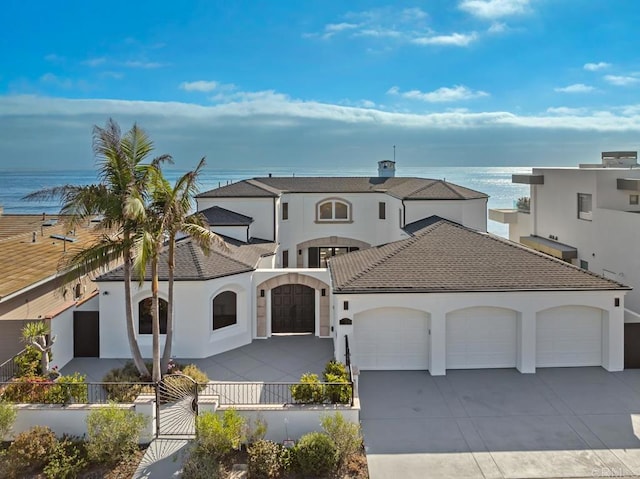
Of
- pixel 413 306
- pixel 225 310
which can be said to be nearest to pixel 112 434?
pixel 225 310

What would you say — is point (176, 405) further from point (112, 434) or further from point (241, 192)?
point (241, 192)

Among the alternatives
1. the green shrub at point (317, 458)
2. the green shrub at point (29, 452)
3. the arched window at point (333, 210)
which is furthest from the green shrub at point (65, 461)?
the arched window at point (333, 210)

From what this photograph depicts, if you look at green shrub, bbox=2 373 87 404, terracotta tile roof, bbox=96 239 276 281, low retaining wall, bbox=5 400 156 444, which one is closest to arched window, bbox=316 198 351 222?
terracotta tile roof, bbox=96 239 276 281

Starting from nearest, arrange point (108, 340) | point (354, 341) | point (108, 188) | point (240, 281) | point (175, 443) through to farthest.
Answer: point (175, 443) < point (108, 188) < point (354, 341) < point (108, 340) < point (240, 281)

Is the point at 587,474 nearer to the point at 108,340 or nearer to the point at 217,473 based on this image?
the point at 217,473

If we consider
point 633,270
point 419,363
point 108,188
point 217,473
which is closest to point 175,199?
point 108,188

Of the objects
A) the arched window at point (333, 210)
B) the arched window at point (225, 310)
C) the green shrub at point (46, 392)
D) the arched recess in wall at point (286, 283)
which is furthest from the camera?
the arched window at point (333, 210)

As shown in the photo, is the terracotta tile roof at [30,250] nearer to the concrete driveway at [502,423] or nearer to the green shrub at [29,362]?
the green shrub at [29,362]
